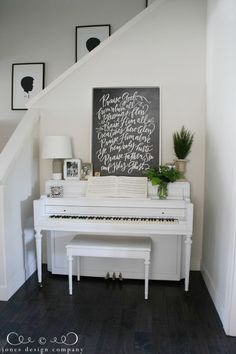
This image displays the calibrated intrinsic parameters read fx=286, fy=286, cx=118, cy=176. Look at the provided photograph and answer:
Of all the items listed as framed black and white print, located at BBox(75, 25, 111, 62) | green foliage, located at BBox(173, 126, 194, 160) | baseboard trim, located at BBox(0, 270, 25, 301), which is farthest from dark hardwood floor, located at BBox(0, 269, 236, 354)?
framed black and white print, located at BBox(75, 25, 111, 62)

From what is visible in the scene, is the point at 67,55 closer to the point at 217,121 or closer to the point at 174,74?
the point at 174,74

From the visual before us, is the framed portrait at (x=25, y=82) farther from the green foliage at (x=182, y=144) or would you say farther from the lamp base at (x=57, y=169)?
the green foliage at (x=182, y=144)

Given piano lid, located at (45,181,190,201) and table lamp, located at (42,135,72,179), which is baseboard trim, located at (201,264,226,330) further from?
table lamp, located at (42,135,72,179)

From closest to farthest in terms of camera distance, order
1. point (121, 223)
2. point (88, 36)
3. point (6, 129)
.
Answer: point (121, 223), point (88, 36), point (6, 129)

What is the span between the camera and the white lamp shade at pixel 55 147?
9.12 feet

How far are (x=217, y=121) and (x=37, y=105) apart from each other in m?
1.85

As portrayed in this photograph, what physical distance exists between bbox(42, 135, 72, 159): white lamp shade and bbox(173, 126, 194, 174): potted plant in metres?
1.09

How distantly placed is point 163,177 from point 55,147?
108 cm

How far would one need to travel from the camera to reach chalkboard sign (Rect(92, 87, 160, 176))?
2920 millimetres

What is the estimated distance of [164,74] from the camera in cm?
290

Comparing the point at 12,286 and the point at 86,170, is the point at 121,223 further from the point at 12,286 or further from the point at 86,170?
the point at 12,286

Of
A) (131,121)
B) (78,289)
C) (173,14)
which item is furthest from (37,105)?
(78,289)

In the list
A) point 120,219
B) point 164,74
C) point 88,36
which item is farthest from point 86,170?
point 88,36

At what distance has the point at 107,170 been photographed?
2982 millimetres
